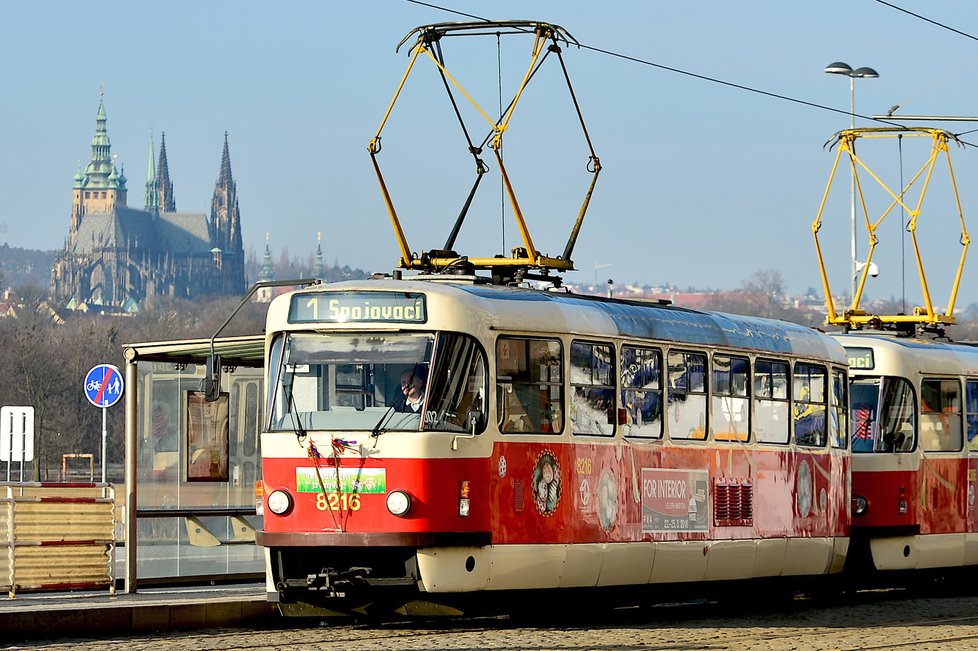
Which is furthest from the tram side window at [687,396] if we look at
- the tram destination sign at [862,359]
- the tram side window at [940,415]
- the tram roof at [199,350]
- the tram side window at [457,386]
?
the tram side window at [940,415]

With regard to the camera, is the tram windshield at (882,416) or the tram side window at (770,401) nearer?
the tram side window at (770,401)

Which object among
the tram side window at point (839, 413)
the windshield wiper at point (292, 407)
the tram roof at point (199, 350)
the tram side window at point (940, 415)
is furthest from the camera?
the tram side window at point (940, 415)

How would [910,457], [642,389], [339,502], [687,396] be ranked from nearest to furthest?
1. [339,502]
2. [642,389]
3. [687,396]
4. [910,457]

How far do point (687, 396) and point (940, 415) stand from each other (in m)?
5.94

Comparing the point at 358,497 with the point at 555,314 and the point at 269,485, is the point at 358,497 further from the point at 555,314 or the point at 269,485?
the point at 555,314

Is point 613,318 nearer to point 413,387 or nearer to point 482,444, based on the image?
point 482,444

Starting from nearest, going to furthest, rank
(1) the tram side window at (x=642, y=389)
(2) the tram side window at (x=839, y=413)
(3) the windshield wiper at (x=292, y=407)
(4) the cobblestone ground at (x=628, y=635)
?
(4) the cobblestone ground at (x=628, y=635) < (3) the windshield wiper at (x=292, y=407) < (1) the tram side window at (x=642, y=389) < (2) the tram side window at (x=839, y=413)

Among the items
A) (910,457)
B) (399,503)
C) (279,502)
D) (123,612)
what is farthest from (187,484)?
(910,457)

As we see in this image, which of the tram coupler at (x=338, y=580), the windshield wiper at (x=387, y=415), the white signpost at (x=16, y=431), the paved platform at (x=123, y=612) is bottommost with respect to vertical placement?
the paved platform at (x=123, y=612)

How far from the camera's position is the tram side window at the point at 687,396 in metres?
18.5

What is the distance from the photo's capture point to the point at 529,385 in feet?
54.7

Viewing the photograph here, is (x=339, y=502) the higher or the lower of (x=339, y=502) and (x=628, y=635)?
the higher

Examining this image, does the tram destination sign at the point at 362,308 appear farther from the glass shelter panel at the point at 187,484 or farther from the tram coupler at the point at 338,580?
the glass shelter panel at the point at 187,484

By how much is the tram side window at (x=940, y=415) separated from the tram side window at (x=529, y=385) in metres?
7.63
